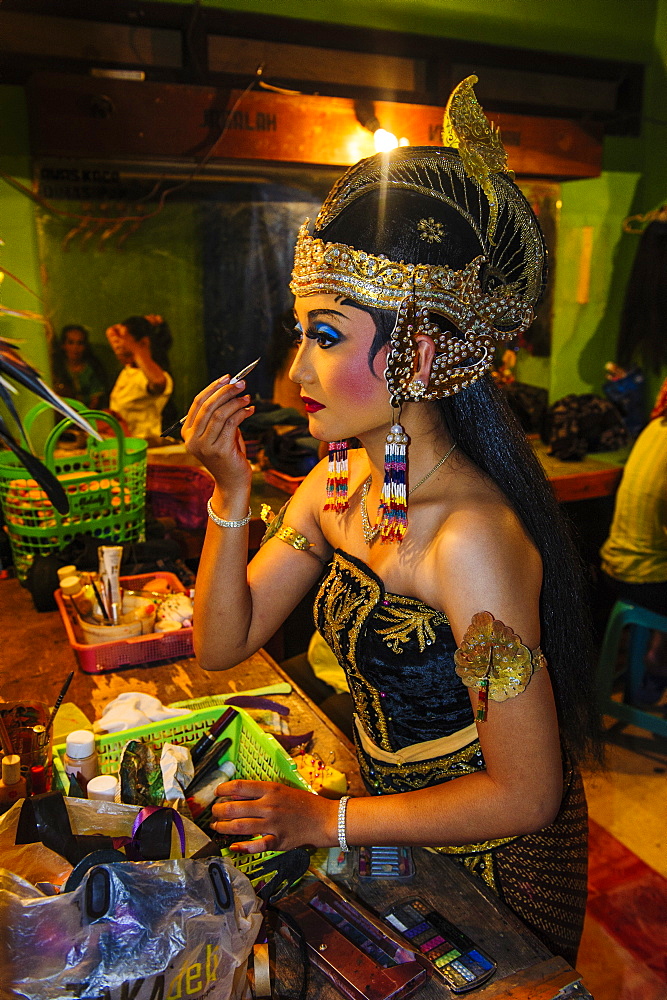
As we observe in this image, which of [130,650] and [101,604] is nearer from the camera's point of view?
[130,650]

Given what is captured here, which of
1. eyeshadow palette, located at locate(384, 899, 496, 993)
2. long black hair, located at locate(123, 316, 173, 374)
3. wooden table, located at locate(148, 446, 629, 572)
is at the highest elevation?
long black hair, located at locate(123, 316, 173, 374)

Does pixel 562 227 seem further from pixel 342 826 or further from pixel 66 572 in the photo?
pixel 342 826

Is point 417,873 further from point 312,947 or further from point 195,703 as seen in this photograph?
point 195,703

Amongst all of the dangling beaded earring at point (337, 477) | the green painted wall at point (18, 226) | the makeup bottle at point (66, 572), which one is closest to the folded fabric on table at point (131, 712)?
the dangling beaded earring at point (337, 477)

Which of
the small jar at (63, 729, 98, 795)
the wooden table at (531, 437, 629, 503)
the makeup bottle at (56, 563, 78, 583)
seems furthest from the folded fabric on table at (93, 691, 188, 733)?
the wooden table at (531, 437, 629, 503)

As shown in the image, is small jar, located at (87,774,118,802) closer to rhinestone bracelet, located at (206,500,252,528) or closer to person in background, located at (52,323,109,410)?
rhinestone bracelet, located at (206,500,252,528)

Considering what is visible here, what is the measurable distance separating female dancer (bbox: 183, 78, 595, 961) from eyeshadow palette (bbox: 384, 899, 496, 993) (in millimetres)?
100

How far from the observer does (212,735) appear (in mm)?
1380

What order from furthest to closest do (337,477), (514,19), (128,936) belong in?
(514,19) < (337,477) < (128,936)

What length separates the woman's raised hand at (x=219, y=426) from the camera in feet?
4.14

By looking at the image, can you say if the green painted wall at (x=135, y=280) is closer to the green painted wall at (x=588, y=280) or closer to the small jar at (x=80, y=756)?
the green painted wall at (x=588, y=280)

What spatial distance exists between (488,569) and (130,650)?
1.06 metres

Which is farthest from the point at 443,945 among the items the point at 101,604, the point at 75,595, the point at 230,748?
the point at 75,595

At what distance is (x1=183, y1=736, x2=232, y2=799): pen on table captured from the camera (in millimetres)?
1301
